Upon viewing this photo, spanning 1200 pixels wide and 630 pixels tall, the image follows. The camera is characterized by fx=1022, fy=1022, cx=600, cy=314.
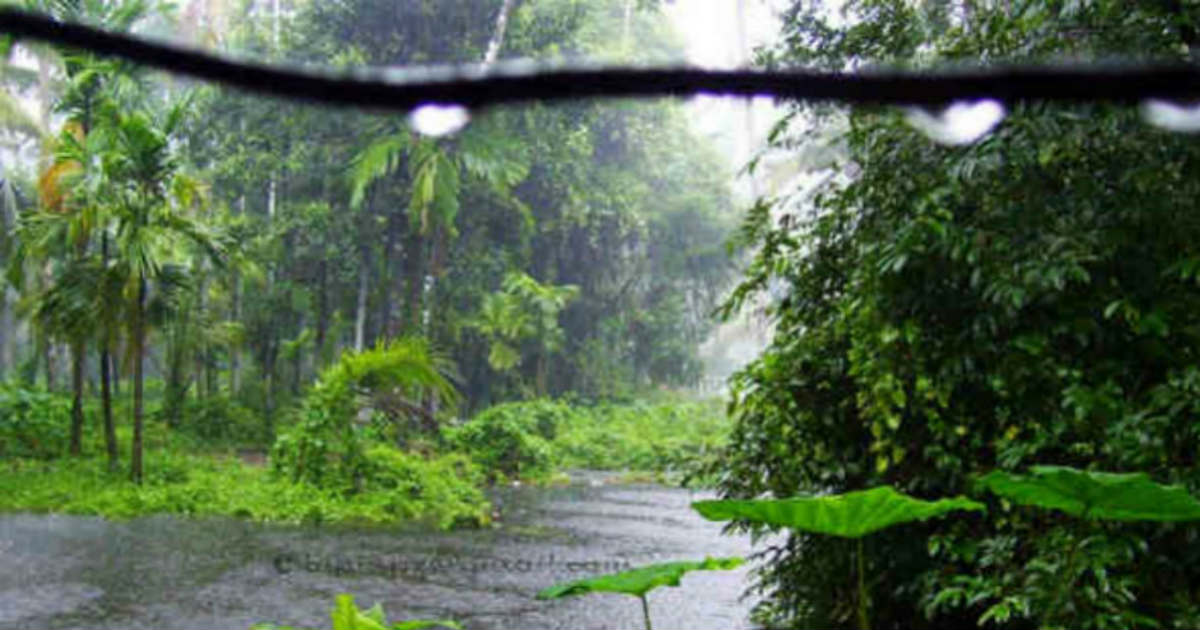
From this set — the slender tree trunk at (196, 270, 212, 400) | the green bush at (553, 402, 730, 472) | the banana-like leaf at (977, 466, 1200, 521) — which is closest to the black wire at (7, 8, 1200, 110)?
the banana-like leaf at (977, 466, 1200, 521)

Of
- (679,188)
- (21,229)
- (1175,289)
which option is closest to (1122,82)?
(1175,289)

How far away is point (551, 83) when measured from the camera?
10.0 inches

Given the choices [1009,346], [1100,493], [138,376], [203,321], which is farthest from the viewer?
[203,321]

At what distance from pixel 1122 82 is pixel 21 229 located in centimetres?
1227

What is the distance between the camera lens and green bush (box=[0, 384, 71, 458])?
12.3 metres

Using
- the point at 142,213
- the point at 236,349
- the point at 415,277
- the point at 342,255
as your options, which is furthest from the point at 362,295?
the point at 142,213

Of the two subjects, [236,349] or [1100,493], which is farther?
[236,349]

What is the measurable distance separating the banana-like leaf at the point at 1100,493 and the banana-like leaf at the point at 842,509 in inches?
7.4

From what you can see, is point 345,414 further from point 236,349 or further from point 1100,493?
point 1100,493

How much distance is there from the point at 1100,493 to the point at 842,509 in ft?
1.92

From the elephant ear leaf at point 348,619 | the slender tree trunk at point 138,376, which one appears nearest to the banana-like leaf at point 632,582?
the elephant ear leaf at point 348,619

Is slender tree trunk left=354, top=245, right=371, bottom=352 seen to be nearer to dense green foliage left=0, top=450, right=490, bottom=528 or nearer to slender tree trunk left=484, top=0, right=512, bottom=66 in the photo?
slender tree trunk left=484, top=0, right=512, bottom=66

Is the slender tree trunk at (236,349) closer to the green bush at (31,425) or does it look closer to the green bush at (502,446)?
the green bush at (31,425)

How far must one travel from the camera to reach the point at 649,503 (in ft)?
40.4
